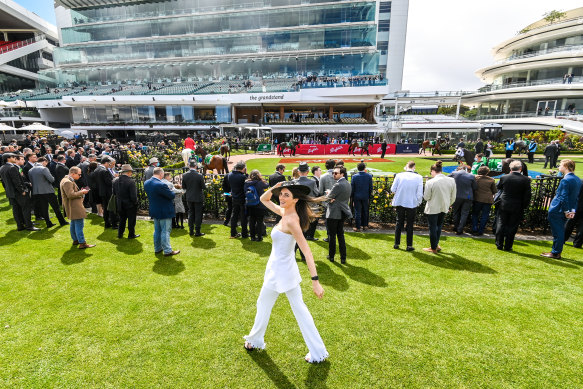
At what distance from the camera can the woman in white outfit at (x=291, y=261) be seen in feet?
9.02

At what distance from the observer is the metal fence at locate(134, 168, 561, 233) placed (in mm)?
7281

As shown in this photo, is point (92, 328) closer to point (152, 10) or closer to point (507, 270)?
point (507, 270)

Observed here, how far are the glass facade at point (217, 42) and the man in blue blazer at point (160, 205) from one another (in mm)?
36569

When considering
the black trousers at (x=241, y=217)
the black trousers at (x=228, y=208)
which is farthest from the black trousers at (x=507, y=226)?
the black trousers at (x=228, y=208)

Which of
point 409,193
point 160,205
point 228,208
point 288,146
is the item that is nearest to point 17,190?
point 160,205

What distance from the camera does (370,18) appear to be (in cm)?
3953

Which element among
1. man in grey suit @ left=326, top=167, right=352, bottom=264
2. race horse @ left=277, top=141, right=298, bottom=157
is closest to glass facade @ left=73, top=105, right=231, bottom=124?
race horse @ left=277, top=141, right=298, bottom=157

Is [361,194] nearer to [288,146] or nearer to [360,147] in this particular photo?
[288,146]

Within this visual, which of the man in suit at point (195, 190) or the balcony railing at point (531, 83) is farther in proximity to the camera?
the balcony railing at point (531, 83)

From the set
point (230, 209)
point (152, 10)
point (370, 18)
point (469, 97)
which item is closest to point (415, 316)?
point (230, 209)

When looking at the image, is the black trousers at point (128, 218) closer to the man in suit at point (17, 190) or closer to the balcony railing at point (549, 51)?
the man in suit at point (17, 190)

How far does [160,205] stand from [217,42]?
47.9 meters

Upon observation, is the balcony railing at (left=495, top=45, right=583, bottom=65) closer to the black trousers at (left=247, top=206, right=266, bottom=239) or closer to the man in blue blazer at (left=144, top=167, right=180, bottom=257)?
the black trousers at (left=247, top=206, right=266, bottom=239)

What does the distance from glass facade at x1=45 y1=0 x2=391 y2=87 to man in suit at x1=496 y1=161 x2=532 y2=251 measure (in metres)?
36.2
